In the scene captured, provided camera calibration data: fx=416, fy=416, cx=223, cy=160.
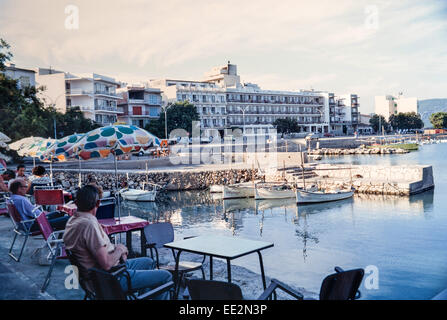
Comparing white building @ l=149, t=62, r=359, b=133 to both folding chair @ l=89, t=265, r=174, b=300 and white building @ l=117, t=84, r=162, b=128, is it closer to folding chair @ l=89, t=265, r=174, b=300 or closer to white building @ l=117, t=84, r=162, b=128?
white building @ l=117, t=84, r=162, b=128

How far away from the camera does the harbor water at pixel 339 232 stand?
34.8 feet

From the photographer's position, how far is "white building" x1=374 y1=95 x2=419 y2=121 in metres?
156

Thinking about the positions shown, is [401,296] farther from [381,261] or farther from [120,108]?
[120,108]

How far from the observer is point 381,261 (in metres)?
12.6

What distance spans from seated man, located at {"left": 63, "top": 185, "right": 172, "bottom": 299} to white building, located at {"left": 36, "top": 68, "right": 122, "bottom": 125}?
197 ft

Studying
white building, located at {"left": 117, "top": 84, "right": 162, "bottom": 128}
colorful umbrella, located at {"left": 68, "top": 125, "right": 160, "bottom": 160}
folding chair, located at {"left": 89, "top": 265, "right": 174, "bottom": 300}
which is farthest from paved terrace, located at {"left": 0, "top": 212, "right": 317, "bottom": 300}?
white building, located at {"left": 117, "top": 84, "right": 162, "bottom": 128}

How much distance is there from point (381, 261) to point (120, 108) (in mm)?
64595

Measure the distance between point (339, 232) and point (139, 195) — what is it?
48.6ft

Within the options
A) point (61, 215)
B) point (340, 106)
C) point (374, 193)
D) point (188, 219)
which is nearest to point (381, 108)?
point (340, 106)

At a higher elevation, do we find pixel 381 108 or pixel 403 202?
pixel 381 108

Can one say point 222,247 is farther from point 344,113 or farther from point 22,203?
point 344,113
